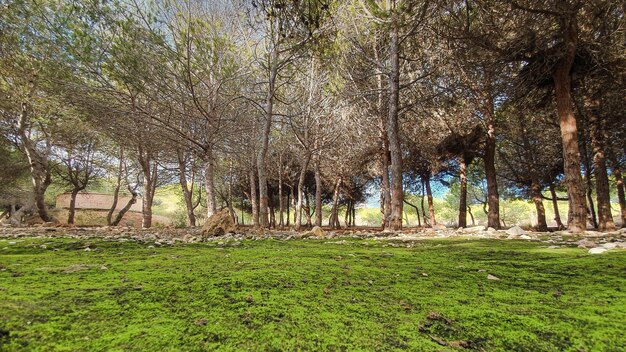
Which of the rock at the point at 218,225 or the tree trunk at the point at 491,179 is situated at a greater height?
the tree trunk at the point at 491,179

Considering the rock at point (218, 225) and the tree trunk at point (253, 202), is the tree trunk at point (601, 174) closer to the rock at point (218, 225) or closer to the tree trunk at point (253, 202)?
the rock at point (218, 225)

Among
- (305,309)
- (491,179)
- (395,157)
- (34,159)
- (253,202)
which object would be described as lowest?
(305,309)

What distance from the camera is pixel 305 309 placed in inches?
52.9

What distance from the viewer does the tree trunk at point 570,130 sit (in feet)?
22.0

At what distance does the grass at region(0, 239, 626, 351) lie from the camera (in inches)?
39.4

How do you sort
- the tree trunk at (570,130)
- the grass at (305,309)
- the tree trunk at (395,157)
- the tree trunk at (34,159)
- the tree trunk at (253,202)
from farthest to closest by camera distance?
the tree trunk at (253,202)
the tree trunk at (34,159)
the tree trunk at (395,157)
the tree trunk at (570,130)
the grass at (305,309)

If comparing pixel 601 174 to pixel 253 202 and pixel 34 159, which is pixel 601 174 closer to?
pixel 253 202

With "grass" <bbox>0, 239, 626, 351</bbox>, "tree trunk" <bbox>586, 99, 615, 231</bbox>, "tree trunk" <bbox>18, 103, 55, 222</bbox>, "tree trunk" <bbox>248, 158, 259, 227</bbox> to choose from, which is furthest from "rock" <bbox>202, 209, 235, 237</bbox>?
"tree trunk" <bbox>586, 99, 615, 231</bbox>

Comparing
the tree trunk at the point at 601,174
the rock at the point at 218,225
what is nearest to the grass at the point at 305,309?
the rock at the point at 218,225

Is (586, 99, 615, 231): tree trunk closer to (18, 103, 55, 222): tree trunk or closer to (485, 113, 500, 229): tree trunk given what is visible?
(485, 113, 500, 229): tree trunk

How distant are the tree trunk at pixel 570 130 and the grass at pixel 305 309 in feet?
19.8

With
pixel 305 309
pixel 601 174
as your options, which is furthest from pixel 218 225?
pixel 601 174

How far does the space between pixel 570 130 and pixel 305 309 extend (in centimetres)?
866

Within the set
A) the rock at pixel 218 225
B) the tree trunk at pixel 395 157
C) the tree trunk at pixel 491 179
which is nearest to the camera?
the rock at pixel 218 225
